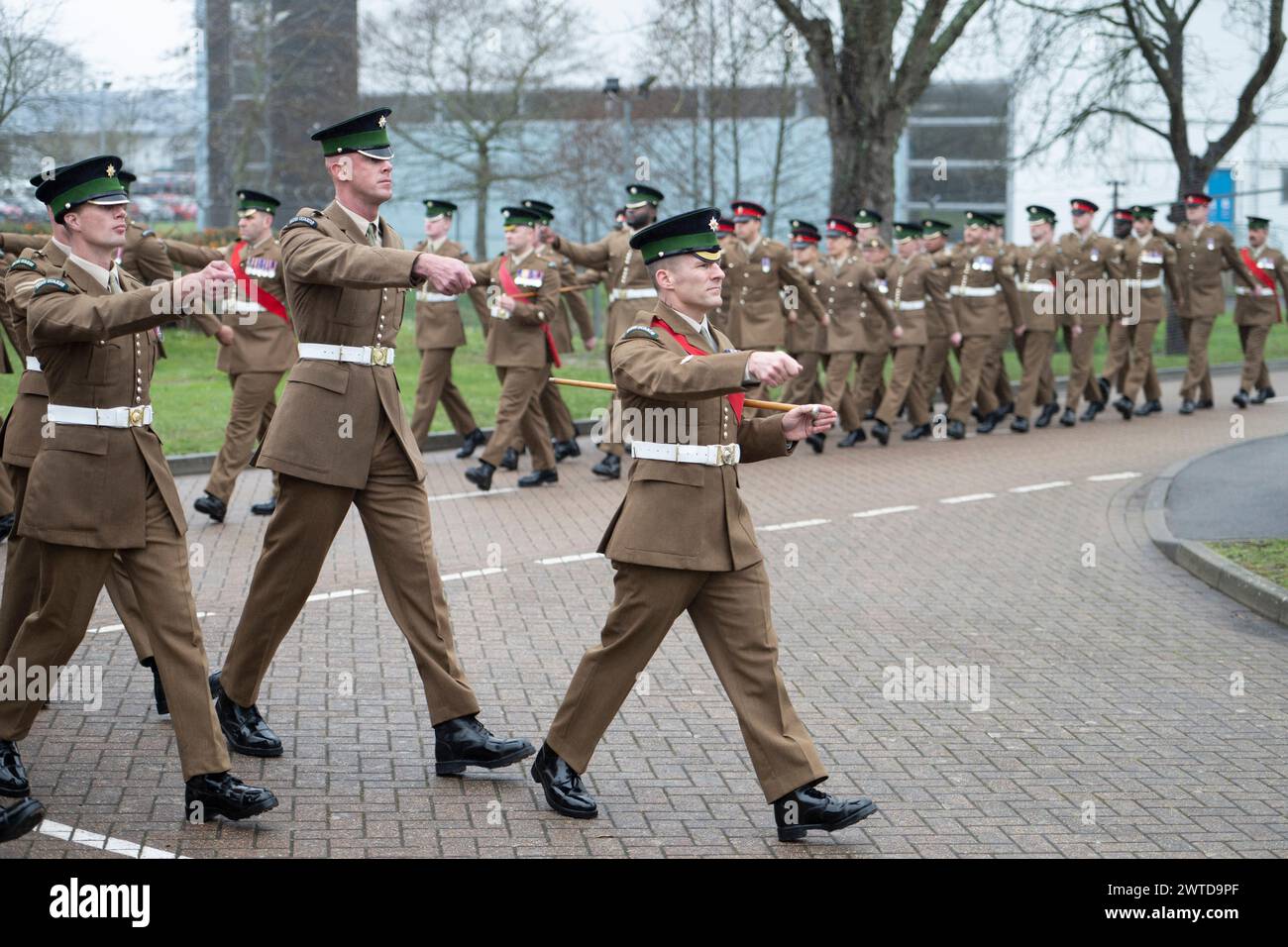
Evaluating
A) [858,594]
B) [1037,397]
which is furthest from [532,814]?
[1037,397]

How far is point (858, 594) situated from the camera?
31.2ft

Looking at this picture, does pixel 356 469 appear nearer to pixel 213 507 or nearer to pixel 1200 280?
pixel 213 507

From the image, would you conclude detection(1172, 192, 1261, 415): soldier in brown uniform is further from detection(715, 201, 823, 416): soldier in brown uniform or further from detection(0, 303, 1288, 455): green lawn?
detection(715, 201, 823, 416): soldier in brown uniform

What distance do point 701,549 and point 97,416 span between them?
2017mm

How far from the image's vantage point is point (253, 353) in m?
11.8

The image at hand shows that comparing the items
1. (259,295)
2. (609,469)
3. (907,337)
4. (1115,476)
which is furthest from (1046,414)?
(259,295)

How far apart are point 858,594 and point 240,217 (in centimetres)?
577

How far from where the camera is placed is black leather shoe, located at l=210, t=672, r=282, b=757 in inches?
246

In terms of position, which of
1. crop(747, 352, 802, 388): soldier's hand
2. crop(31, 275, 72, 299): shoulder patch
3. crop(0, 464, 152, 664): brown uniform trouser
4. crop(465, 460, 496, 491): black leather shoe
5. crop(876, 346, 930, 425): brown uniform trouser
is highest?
crop(31, 275, 72, 299): shoulder patch

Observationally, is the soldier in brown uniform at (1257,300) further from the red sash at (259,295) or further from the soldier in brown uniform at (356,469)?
the soldier in brown uniform at (356,469)

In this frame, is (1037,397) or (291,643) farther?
(1037,397)

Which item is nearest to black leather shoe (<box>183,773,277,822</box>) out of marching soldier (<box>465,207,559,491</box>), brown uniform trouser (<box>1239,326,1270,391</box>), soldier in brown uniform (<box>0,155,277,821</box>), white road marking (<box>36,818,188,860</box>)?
soldier in brown uniform (<box>0,155,277,821</box>)

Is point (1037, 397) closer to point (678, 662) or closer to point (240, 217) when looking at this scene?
point (240, 217)

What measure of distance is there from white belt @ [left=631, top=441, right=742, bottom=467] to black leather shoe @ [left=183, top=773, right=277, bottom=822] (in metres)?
1.61
